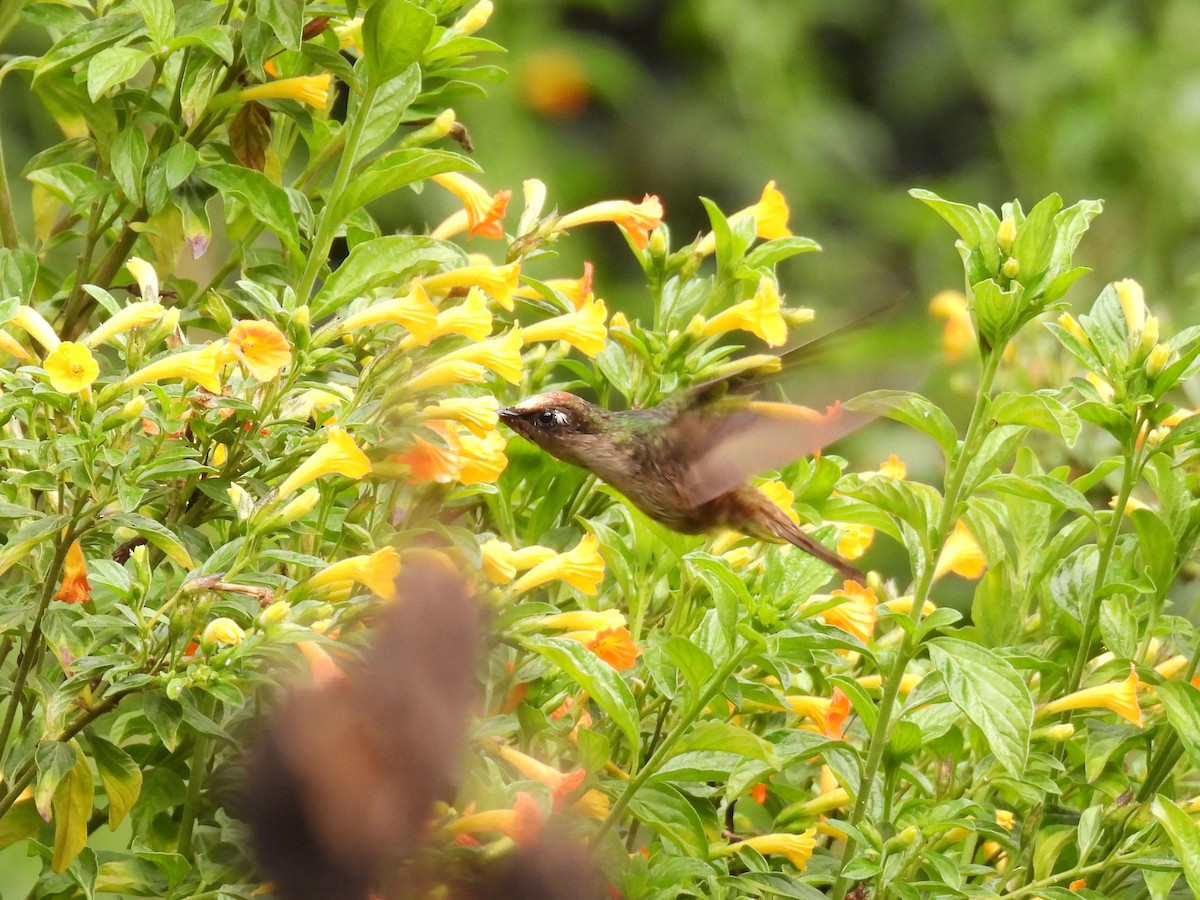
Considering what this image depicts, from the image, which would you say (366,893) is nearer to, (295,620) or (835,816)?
(295,620)

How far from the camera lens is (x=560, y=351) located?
164 centimetres

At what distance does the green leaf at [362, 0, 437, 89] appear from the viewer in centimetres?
128

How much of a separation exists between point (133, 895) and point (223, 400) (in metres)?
0.45

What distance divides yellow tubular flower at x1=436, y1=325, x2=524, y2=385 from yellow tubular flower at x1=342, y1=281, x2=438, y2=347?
59 millimetres

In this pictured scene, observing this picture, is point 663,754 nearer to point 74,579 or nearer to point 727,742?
point 727,742

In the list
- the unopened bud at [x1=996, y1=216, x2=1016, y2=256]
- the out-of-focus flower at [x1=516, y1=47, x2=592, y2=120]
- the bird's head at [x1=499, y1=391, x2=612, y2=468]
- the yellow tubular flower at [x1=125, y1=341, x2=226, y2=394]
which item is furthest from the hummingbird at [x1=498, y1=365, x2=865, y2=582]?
the out-of-focus flower at [x1=516, y1=47, x2=592, y2=120]

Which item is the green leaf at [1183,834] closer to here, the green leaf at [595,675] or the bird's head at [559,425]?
the green leaf at [595,675]

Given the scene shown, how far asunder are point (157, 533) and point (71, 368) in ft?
0.47

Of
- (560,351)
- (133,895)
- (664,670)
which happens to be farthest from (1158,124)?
(133,895)

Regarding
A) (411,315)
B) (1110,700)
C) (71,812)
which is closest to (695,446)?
(411,315)

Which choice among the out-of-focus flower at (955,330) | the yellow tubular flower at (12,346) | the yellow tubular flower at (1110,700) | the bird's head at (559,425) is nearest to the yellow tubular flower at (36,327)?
the yellow tubular flower at (12,346)

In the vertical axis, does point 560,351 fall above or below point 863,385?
below

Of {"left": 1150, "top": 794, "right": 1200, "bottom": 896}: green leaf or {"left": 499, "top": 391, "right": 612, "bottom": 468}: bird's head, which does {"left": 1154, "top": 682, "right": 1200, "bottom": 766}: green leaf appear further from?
{"left": 499, "top": 391, "right": 612, "bottom": 468}: bird's head

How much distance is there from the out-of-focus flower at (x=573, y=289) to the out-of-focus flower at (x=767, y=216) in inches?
5.3
